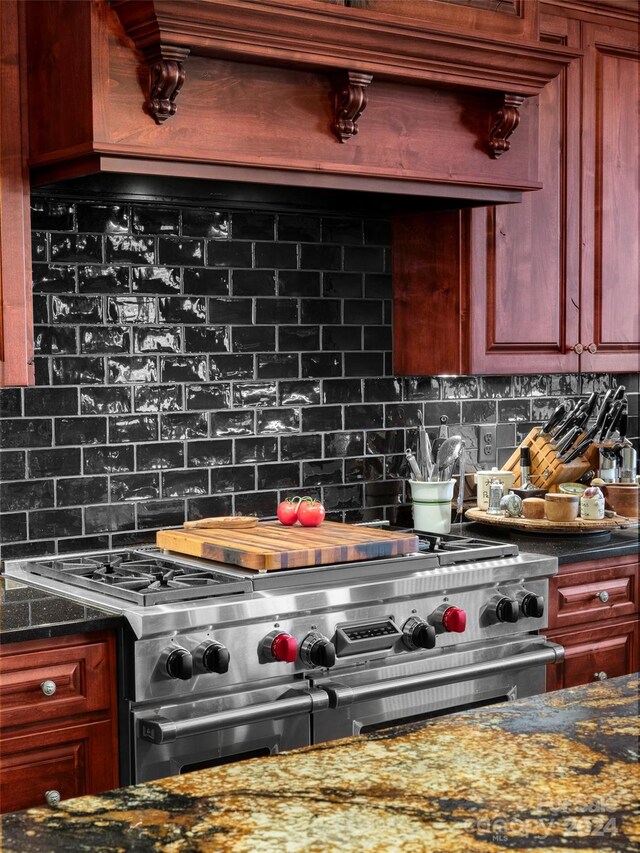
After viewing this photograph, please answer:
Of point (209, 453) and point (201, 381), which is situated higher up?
point (201, 381)

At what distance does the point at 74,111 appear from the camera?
2.76m

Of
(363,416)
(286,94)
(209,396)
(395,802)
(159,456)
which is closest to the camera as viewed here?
(395,802)

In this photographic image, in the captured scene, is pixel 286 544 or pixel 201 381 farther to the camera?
pixel 201 381

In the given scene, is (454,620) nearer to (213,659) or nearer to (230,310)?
(213,659)

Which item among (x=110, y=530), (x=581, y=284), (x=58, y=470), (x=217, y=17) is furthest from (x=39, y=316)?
(x=581, y=284)

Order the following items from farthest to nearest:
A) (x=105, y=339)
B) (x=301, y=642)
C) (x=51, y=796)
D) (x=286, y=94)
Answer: (x=105, y=339) → (x=286, y=94) → (x=301, y=642) → (x=51, y=796)

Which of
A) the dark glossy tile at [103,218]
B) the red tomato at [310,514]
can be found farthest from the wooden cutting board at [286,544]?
the dark glossy tile at [103,218]

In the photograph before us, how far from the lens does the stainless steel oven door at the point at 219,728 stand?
2.62m

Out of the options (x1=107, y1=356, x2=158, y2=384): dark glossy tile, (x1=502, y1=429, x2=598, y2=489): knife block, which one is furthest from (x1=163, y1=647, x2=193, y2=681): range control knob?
(x1=502, y1=429, x2=598, y2=489): knife block

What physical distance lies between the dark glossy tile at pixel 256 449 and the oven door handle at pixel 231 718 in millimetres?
995

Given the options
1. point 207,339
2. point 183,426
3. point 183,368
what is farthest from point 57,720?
point 207,339

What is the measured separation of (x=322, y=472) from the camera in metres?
3.83

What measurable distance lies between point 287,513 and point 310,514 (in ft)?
0.24

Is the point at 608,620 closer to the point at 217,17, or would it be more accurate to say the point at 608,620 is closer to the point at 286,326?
the point at 286,326
